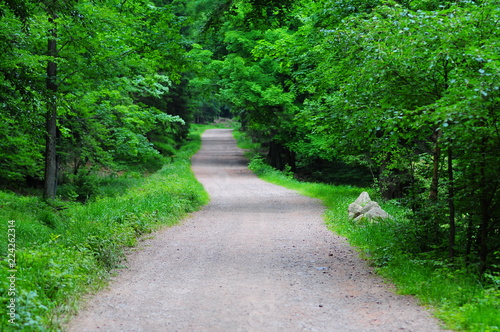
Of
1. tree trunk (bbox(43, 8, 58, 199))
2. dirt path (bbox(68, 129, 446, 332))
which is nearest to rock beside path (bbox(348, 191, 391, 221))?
dirt path (bbox(68, 129, 446, 332))

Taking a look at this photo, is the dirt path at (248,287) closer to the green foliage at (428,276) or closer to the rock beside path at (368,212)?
the green foliage at (428,276)

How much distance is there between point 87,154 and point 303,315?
1348 centimetres

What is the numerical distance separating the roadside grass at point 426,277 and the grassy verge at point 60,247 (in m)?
4.24

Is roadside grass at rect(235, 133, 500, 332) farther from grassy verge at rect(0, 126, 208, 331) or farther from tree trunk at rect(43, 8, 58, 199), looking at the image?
tree trunk at rect(43, 8, 58, 199)

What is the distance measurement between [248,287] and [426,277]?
253 centimetres

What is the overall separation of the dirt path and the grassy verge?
0.32 metres

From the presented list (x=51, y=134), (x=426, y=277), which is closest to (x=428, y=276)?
(x=426, y=277)

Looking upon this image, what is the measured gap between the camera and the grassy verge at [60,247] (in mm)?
4891

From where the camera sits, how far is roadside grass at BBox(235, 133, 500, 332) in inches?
199

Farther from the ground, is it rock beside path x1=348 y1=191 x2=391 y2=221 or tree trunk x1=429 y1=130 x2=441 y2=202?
tree trunk x1=429 y1=130 x2=441 y2=202

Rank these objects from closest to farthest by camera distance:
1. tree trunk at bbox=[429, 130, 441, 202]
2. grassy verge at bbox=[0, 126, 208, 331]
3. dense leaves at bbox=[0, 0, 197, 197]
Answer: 1. grassy verge at bbox=[0, 126, 208, 331]
2. tree trunk at bbox=[429, 130, 441, 202]
3. dense leaves at bbox=[0, 0, 197, 197]

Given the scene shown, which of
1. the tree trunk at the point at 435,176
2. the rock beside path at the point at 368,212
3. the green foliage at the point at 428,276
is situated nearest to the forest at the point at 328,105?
the tree trunk at the point at 435,176

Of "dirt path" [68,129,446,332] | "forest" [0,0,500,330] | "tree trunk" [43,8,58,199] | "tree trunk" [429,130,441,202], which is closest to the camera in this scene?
"dirt path" [68,129,446,332]

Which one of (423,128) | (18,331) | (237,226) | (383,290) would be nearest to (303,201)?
(237,226)
